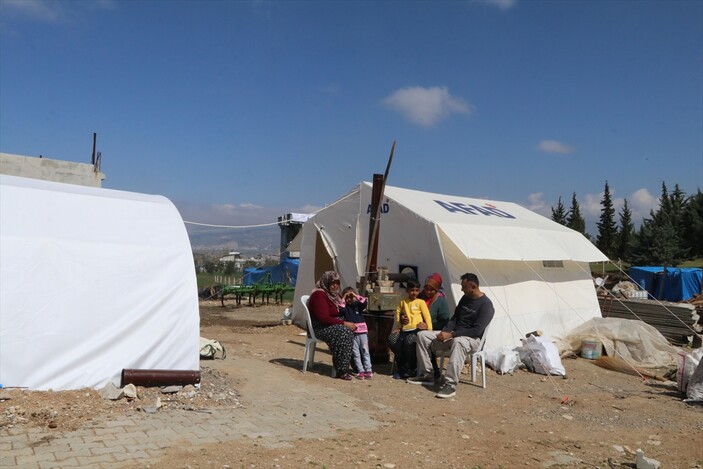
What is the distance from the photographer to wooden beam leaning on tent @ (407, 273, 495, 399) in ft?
23.3

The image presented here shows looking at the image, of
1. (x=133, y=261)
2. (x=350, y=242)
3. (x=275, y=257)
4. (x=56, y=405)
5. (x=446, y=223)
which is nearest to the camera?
(x=56, y=405)

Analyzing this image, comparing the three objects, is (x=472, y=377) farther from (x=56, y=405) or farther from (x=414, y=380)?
(x=56, y=405)

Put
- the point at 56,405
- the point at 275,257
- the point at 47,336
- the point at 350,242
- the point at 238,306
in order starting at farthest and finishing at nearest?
the point at 238,306, the point at 275,257, the point at 350,242, the point at 47,336, the point at 56,405

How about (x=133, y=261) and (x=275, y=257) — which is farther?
(x=275, y=257)

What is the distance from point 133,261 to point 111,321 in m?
0.71

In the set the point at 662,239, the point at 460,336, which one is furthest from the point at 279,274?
the point at 662,239

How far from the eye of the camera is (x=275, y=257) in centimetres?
1414

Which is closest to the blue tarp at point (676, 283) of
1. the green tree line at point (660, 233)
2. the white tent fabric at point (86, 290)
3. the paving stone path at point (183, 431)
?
the green tree line at point (660, 233)

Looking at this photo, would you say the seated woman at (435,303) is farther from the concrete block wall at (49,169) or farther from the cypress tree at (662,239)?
the cypress tree at (662,239)

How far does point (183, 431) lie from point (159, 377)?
141 cm

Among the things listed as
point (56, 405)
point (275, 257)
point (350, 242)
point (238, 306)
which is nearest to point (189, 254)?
point (56, 405)

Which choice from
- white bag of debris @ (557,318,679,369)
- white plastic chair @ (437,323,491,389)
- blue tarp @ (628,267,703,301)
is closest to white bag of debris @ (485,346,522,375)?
white plastic chair @ (437,323,491,389)

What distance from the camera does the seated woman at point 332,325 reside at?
292 inches

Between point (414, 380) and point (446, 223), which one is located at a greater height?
point (446, 223)
